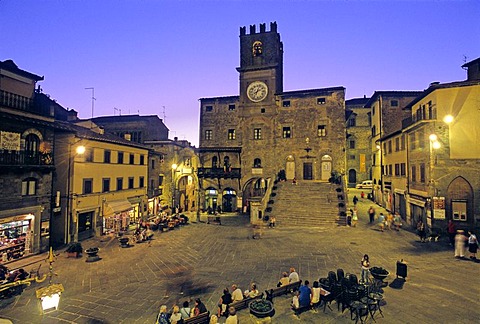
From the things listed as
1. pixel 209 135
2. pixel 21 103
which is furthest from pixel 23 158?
pixel 209 135

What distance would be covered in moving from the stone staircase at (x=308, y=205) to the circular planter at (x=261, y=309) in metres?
16.0

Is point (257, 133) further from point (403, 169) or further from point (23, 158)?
point (23, 158)

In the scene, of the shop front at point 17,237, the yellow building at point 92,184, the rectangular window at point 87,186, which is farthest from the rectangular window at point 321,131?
the shop front at point 17,237

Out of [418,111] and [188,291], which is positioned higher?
[418,111]

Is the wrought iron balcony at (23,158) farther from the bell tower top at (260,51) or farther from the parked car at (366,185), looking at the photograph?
the parked car at (366,185)

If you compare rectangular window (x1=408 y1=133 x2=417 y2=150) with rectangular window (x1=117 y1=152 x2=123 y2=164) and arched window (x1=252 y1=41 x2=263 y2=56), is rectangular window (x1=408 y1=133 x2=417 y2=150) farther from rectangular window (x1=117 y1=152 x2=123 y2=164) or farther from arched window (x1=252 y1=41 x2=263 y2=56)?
rectangular window (x1=117 y1=152 x2=123 y2=164)

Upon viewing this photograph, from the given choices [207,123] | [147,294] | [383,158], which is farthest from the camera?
[207,123]

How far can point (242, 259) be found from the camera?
52.3 feet

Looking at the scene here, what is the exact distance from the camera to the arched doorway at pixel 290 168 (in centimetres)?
3578

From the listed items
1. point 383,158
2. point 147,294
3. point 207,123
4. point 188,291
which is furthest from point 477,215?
point 207,123

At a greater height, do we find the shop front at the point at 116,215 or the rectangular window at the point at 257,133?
the rectangular window at the point at 257,133

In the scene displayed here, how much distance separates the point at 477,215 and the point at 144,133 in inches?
1493

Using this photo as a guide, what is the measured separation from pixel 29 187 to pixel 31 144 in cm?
289

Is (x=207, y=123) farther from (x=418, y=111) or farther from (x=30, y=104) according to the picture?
(x=418, y=111)
